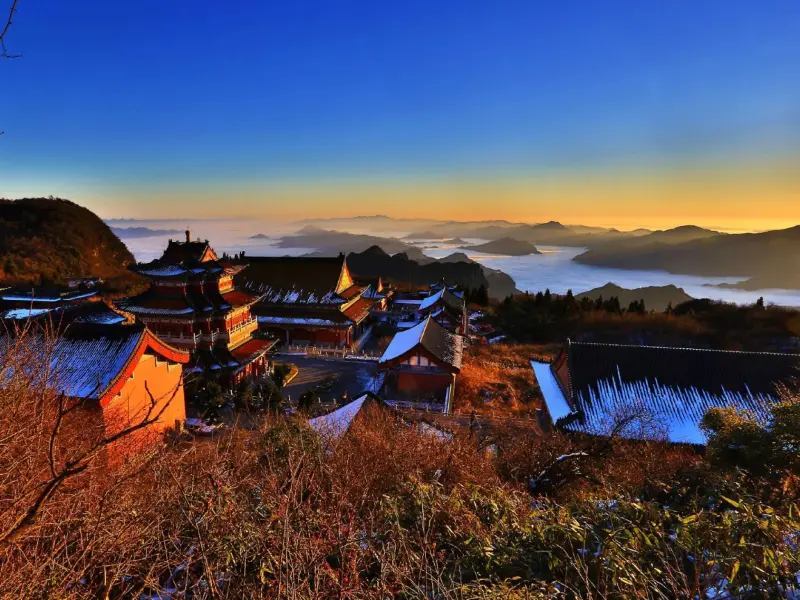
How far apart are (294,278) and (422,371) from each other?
1614 centimetres

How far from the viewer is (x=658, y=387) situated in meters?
12.7

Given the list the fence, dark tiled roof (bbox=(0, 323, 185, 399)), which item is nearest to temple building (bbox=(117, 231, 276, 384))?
the fence

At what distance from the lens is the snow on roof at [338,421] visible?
32.5 ft

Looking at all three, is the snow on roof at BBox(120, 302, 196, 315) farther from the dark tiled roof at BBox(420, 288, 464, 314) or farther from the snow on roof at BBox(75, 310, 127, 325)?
the dark tiled roof at BBox(420, 288, 464, 314)

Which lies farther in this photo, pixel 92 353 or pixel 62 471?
pixel 92 353

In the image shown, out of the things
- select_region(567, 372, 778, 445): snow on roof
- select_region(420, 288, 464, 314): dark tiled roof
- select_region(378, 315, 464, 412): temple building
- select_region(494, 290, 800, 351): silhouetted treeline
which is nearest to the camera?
select_region(567, 372, 778, 445): snow on roof

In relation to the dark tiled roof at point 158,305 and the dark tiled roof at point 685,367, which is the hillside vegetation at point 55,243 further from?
the dark tiled roof at point 685,367

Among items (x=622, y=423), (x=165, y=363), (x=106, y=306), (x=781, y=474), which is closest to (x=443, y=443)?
(x=622, y=423)

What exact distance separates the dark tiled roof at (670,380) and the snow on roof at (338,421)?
21.4 ft

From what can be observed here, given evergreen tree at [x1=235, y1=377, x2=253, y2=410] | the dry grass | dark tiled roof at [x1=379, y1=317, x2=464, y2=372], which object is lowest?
the dry grass

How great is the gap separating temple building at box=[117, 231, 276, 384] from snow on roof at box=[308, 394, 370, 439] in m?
8.66

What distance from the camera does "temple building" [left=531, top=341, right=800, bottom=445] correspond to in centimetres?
1129

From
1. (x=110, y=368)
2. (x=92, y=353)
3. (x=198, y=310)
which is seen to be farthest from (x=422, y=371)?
(x=92, y=353)

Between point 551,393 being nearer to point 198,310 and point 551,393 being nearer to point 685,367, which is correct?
point 685,367
